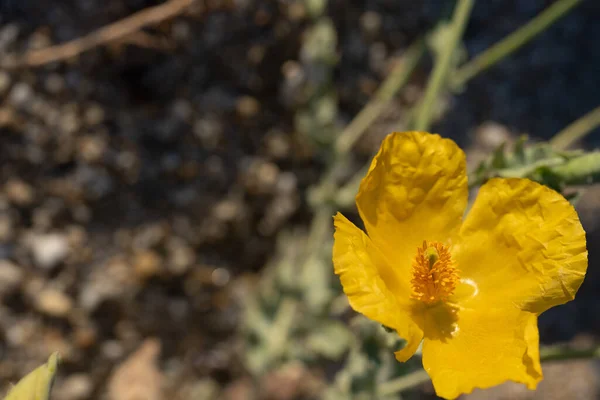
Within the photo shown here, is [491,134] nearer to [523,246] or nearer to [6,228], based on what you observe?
[523,246]

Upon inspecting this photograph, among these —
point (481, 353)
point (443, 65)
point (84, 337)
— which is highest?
point (443, 65)

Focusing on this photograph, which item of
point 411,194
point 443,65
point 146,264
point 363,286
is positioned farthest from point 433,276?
point 146,264

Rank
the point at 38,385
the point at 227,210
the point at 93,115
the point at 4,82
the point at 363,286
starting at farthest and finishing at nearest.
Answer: the point at 227,210
the point at 93,115
the point at 4,82
the point at 363,286
the point at 38,385

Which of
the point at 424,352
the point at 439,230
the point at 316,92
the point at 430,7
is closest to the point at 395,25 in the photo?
the point at 430,7

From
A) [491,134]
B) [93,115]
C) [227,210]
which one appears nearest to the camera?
[93,115]

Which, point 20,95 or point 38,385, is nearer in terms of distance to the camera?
point 38,385

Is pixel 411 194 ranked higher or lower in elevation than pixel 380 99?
lower

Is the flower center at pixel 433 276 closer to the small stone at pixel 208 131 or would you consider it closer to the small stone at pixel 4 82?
the small stone at pixel 208 131
